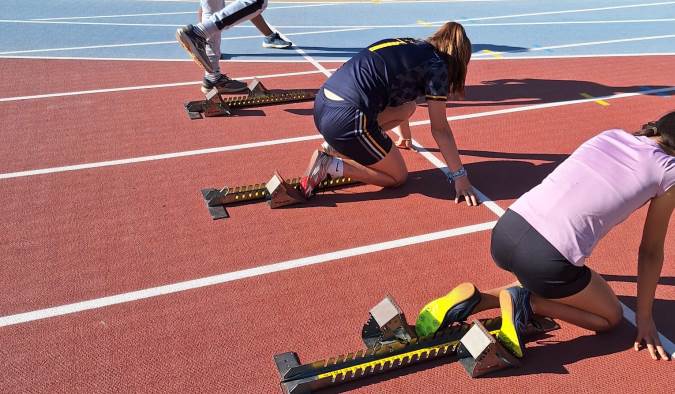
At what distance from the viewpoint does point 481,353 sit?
3.19 meters

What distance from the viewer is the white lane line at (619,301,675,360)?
11.3ft

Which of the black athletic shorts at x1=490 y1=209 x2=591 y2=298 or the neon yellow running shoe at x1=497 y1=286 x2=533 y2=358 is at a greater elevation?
the black athletic shorts at x1=490 y1=209 x2=591 y2=298

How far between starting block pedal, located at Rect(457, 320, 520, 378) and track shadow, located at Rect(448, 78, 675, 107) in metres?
4.20

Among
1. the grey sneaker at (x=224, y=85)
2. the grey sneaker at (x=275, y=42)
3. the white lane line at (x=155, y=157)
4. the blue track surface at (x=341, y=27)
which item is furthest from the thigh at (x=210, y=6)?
the grey sneaker at (x=275, y=42)

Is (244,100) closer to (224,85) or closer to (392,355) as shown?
(224,85)

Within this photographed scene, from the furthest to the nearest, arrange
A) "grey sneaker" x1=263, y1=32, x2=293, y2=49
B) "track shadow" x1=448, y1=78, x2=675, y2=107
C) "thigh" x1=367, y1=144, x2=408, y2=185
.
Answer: "grey sneaker" x1=263, y1=32, x2=293, y2=49 < "track shadow" x1=448, y1=78, x2=675, y2=107 < "thigh" x1=367, y1=144, x2=408, y2=185

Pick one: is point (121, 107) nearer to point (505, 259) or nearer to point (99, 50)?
point (99, 50)

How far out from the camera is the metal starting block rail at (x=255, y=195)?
482 cm

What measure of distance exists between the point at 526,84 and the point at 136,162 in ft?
15.4

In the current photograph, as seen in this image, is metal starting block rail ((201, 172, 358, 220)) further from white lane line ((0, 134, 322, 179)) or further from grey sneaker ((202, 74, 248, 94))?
grey sneaker ((202, 74, 248, 94))

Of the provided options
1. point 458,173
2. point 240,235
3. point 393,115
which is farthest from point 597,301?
point 240,235

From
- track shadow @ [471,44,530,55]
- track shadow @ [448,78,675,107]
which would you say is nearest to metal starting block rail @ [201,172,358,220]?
track shadow @ [448,78,675,107]

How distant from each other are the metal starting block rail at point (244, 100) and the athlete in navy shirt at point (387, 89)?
232 centimetres

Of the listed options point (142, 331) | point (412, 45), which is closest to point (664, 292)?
point (412, 45)
